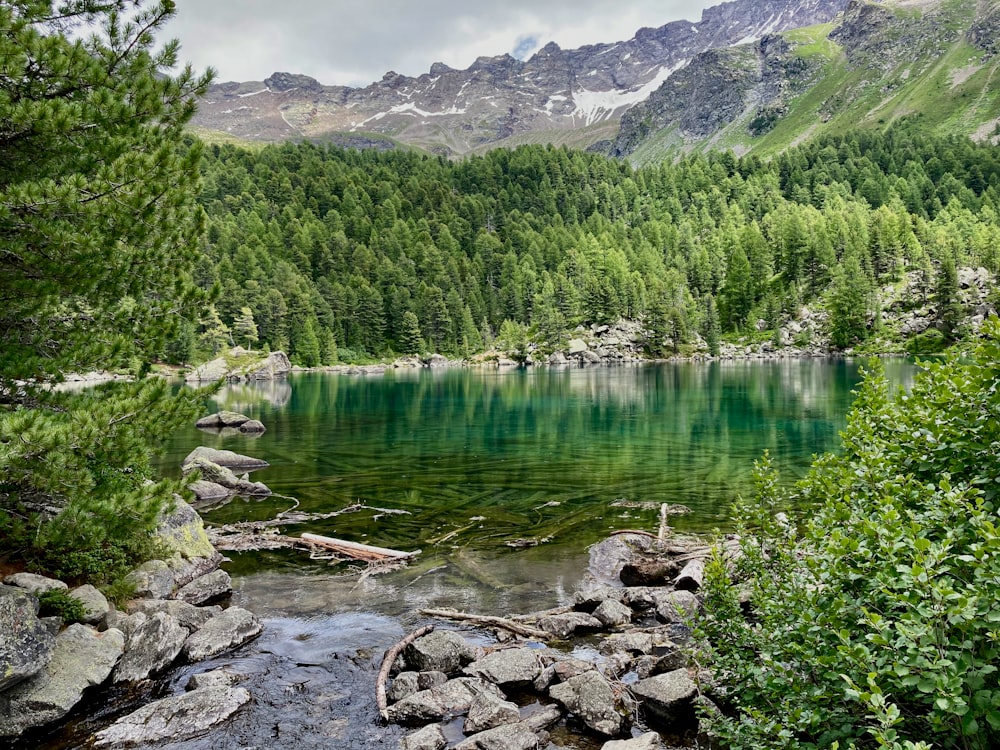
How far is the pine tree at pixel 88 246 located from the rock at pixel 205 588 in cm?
487

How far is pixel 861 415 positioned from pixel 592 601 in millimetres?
8833

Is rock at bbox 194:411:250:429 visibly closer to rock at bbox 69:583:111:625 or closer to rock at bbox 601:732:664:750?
rock at bbox 69:583:111:625

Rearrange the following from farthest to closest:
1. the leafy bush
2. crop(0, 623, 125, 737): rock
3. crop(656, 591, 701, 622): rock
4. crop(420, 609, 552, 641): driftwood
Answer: crop(656, 591, 701, 622): rock
crop(420, 609, 552, 641): driftwood
crop(0, 623, 125, 737): rock
the leafy bush

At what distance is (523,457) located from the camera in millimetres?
38469

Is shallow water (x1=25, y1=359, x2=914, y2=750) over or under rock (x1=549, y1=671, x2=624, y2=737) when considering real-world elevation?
Answer: under

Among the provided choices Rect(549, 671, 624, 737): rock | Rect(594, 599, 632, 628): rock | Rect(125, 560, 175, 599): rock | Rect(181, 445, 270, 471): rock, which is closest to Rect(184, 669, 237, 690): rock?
Rect(125, 560, 175, 599): rock

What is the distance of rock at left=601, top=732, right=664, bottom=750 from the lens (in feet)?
30.4

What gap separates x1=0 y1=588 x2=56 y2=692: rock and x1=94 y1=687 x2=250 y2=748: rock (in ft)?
5.37

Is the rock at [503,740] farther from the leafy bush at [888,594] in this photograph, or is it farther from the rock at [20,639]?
the rock at [20,639]

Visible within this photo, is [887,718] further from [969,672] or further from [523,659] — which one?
[523,659]

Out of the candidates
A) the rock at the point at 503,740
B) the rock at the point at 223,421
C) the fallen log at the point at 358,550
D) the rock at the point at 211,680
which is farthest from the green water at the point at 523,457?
the rock at the point at 503,740

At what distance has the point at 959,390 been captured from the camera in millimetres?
7156

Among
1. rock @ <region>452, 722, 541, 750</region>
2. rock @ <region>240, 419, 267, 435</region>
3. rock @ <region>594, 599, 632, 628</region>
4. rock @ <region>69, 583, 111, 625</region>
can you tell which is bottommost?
rock @ <region>240, 419, 267, 435</region>

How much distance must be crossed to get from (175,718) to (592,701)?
7.25 metres
